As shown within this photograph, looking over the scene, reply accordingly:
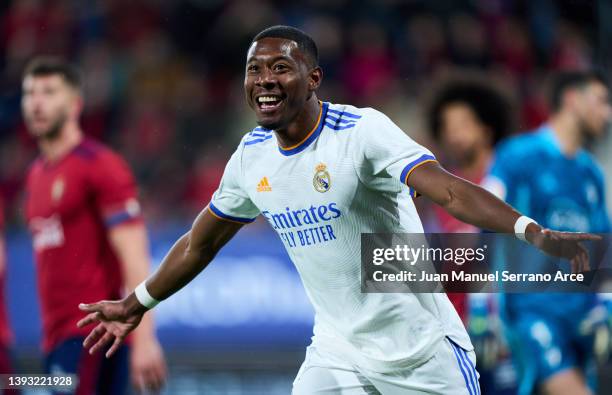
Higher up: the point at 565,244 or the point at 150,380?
the point at 565,244

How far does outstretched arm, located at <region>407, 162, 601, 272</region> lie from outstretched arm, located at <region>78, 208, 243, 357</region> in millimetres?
987

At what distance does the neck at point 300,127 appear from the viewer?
371 centimetres

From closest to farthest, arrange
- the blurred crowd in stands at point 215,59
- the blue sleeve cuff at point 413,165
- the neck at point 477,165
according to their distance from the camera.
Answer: the blue sleeve cuff at point 413,165 < the neck at point 477,165 < the blurred crowd in stands at point 215,59

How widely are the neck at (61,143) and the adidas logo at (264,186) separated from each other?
3043mm

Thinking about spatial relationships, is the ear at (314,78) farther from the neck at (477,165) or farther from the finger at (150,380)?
the neck at (477,165)

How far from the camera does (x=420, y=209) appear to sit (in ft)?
28.0

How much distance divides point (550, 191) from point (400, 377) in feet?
10.6

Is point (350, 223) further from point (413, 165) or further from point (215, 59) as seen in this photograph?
point (215, 59)

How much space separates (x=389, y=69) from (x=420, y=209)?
2.62 meters

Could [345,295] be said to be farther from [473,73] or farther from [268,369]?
[473,73]

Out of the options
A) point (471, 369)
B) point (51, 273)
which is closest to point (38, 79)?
point (51, 273)

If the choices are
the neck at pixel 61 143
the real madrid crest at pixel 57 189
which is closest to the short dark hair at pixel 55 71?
the neck at pixel 61 143

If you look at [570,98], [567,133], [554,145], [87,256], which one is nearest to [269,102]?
[87,256]

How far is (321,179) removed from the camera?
364 cm
